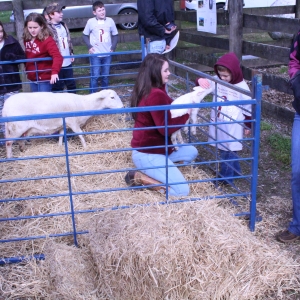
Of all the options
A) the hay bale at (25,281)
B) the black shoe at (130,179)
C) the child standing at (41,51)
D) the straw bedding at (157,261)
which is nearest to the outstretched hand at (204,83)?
the black shoe at (130,179)

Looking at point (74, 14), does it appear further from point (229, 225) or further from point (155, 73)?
point (229, 225)

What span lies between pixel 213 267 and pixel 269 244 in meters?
0.93

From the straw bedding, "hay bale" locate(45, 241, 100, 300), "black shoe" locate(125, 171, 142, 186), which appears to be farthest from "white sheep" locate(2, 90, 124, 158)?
"hay bale" locate(45, 241, 100, 300)

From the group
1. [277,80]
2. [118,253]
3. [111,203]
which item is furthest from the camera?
[277,80]

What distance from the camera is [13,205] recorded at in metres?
4.45

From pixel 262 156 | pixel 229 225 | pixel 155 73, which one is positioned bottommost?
pixel 262 156

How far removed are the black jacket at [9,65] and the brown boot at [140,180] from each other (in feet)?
8.42

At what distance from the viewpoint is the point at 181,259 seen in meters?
2.97

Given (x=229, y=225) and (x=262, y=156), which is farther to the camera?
(x=262, y=156)

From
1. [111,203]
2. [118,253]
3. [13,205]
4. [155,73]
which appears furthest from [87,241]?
[155,73]

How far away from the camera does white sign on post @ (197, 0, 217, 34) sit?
8.45m

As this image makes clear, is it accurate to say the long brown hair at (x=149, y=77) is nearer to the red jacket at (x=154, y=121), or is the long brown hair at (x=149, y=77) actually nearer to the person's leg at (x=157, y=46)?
the red jacket at (x=154, y=121)

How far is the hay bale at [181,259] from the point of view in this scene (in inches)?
117

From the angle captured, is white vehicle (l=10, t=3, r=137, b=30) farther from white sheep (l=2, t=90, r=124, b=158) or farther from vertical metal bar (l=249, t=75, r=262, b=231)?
vertical metal bar (l=249, t=75, r=262, b=231)
